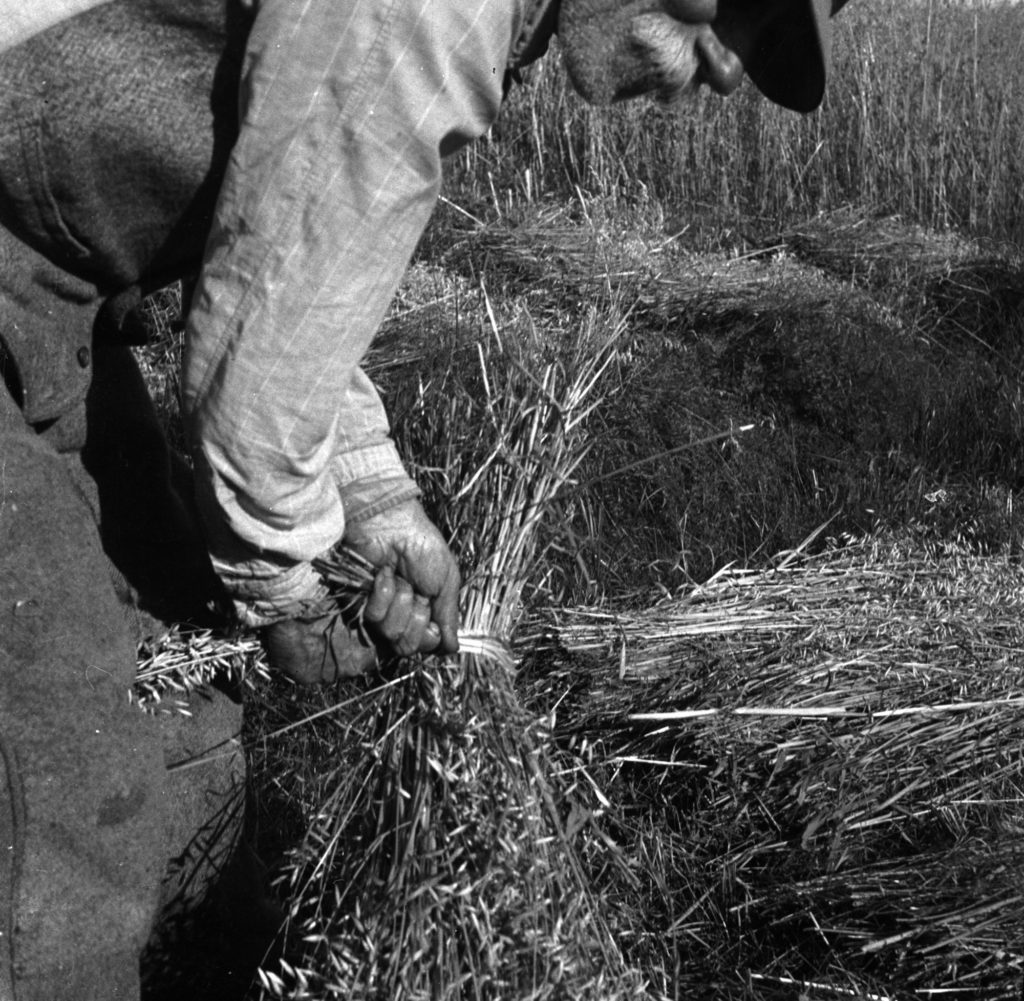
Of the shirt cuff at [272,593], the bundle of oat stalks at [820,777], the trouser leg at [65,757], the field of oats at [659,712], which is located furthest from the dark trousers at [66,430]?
the bundle of oat stalks at [820,777]

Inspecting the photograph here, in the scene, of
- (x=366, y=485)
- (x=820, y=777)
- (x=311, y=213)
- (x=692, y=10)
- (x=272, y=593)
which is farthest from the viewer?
(x=820, y=777)

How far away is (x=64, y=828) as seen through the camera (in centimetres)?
182

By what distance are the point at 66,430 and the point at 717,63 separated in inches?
42.6

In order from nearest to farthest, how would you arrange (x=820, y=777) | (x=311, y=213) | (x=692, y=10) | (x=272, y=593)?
(x=311, y=213)
(x=692, y=10)
(x=272, y=593)
(x=820, y=777)

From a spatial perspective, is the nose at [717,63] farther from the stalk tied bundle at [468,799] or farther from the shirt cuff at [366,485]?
the shirt cuff at [366,485]

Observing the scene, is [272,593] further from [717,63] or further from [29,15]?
[717,63]

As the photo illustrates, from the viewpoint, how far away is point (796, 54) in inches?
77.0

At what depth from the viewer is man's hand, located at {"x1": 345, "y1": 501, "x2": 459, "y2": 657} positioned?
2.02 meters

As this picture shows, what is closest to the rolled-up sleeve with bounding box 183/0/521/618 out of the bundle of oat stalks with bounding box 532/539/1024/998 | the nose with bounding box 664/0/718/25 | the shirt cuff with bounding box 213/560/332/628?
the shirt cuff with bounding box 213/560/332/628

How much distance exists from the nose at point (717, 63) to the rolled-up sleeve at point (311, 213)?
33 cm

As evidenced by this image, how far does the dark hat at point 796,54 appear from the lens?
6.06ft

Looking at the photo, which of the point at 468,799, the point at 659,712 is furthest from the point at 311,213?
the point at 659,712

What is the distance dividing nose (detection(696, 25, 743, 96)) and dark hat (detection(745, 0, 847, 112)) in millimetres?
53

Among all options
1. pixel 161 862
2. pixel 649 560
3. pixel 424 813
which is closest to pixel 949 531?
pixel 649 560
